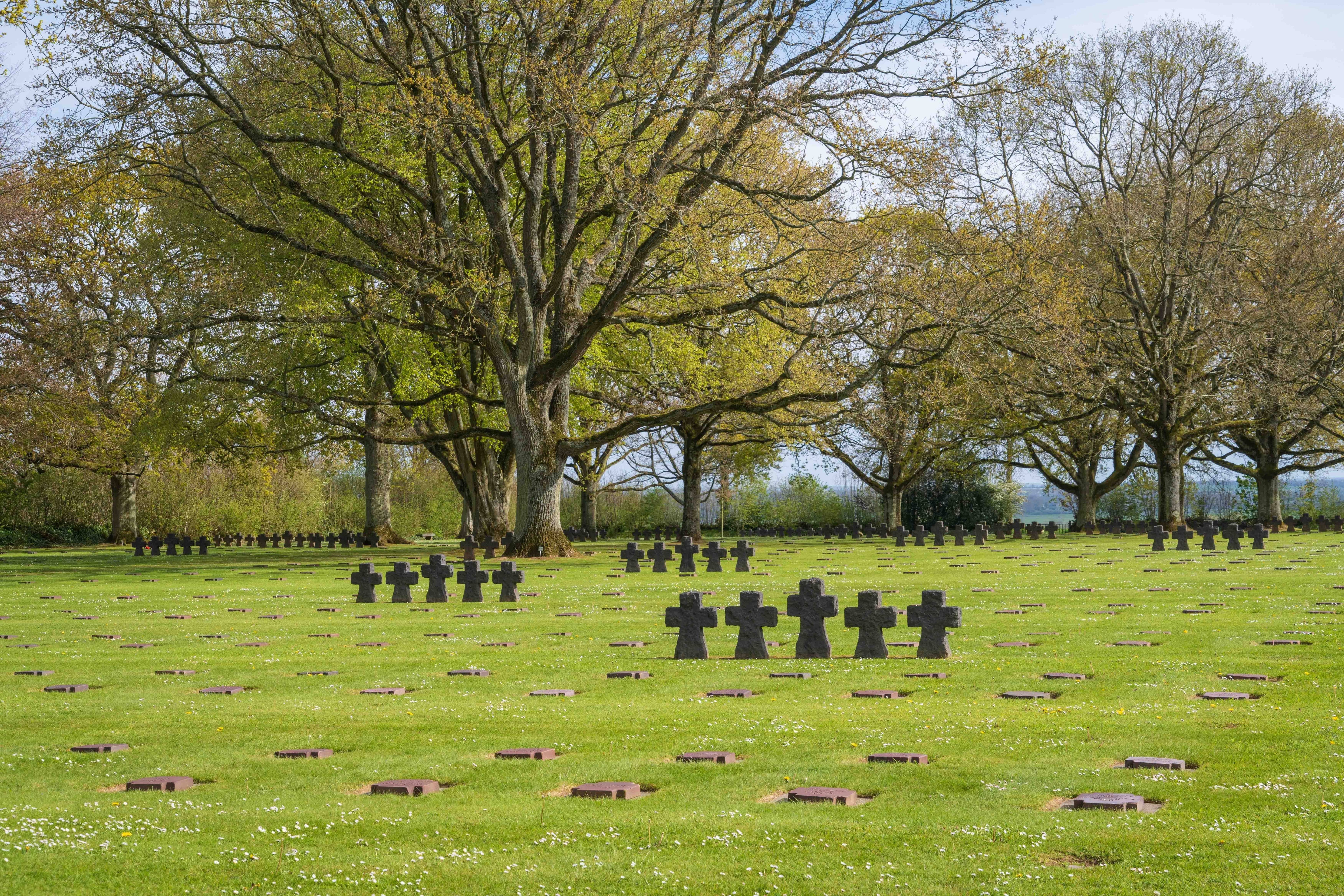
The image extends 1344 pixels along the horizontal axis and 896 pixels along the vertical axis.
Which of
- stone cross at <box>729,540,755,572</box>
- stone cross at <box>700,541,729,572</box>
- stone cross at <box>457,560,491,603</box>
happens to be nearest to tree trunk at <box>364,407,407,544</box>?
stone cross at <box>700,541,729,572</box>

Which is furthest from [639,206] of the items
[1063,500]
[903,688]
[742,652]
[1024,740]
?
[1063,500]

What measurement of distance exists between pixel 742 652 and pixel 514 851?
6.90 m

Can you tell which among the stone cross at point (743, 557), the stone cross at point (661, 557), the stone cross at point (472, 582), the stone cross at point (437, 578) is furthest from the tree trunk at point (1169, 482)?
the stone cross at point (437, 578)

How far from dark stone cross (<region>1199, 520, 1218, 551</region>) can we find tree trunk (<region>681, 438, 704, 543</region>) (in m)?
18.9

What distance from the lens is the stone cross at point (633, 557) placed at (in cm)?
2605

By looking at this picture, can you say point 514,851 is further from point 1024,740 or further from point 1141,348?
point 1141,348

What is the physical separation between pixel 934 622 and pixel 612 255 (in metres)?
25.4

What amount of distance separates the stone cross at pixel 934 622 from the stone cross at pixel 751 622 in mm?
1286

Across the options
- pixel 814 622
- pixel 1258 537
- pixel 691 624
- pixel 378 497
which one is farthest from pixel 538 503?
pixel 814 622

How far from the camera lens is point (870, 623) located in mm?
11477

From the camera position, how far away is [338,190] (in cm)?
3303

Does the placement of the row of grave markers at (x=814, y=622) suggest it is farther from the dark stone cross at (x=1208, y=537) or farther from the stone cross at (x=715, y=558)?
the dark stone cross at (x=1208, y=537)

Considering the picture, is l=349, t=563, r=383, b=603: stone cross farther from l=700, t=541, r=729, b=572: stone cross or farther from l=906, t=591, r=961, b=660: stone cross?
l=906, t=591, r=961, b=660: stone cross

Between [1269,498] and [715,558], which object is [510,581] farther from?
[1269,498]
